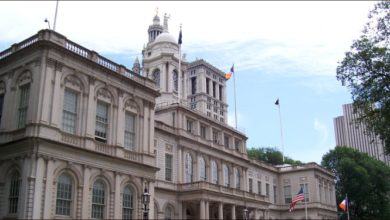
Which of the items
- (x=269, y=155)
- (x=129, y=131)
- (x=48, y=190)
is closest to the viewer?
(x=48, y=190)

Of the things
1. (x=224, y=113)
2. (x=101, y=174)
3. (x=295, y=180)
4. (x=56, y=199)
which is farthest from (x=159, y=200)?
(x=224, y=113)

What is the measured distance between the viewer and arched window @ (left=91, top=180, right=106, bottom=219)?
95.6 ft

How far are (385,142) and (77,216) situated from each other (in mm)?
20009

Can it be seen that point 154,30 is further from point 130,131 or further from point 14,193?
point 14,193

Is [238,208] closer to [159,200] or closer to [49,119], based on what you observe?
[159,200]

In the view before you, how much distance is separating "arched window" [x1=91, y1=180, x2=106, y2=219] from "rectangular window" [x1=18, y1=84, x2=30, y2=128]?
5932 mm

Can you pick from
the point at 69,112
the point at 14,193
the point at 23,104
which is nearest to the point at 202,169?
the point at 69,112

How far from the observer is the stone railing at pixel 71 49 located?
92.3ft

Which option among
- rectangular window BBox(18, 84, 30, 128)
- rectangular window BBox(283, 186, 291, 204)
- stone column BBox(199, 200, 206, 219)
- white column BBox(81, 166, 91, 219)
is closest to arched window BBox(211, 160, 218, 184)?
stone column BBox(199, 200, 206, 219)

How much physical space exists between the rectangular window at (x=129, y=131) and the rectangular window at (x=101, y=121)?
2018mm

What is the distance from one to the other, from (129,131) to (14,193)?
31.2 feet

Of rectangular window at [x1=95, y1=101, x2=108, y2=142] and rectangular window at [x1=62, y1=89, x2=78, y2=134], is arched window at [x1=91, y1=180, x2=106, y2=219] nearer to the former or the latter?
rectangular window at [x1=95, y1=101, x2=108, y2=142]

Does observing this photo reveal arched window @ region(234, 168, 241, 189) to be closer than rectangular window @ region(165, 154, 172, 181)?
No

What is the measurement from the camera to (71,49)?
1174 inches
